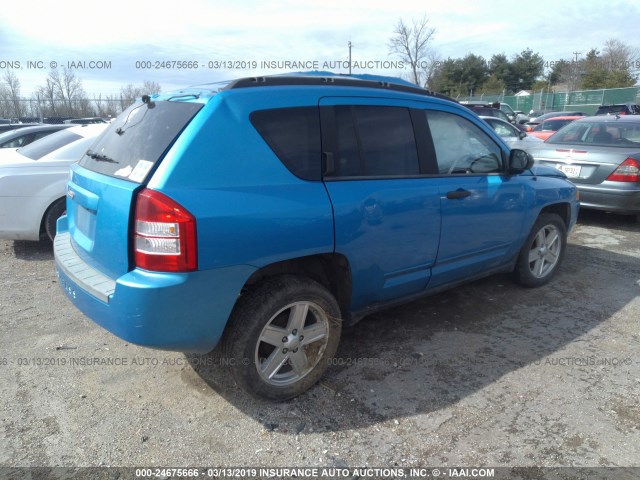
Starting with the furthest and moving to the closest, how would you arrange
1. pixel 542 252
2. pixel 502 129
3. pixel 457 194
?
pixel 502 129 → pixel 542 252 → pixel 457 194

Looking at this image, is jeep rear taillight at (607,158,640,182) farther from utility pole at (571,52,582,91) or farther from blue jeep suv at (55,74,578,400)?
utility pole at (571,52,582,91)

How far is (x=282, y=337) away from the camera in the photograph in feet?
9.51

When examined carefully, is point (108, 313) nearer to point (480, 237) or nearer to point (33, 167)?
point (480, 237)

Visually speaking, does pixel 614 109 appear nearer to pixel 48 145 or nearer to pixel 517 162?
pixel 517 162

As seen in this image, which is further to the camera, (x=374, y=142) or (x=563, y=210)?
(x=563, y=210)

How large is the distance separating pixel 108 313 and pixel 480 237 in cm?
275

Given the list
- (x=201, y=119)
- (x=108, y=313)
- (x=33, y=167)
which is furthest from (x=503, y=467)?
(x=33, y=167)

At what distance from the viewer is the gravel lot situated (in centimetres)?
256

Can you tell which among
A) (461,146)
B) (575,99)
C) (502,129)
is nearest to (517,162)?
(461,146)

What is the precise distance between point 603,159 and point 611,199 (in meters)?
0.59

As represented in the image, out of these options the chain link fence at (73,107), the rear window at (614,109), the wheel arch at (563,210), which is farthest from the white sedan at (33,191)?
the rear window at (614,109)

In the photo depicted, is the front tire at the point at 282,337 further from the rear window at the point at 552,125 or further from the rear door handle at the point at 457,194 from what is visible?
the rear window at the point at 552,125

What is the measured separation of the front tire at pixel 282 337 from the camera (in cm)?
270

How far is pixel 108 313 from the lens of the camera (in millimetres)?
2529
